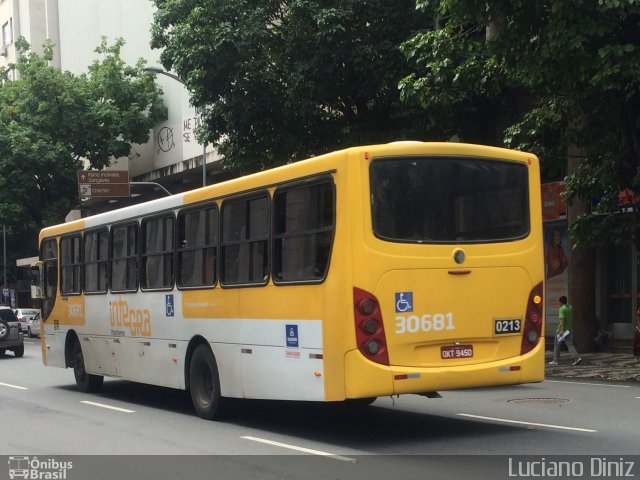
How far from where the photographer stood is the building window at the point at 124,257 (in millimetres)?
14430

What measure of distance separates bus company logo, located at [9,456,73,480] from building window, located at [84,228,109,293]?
605 centimetres

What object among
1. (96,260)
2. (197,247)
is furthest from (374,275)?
(96,260)

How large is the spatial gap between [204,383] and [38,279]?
7.56 m

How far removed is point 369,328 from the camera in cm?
948

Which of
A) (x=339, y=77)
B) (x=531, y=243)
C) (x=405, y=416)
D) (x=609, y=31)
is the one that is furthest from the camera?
(x=339, y=77)

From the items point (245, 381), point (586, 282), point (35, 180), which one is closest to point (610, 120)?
point (586, 282)

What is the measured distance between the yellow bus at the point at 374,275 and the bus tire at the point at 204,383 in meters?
0.04

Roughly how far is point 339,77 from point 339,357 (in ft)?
46.7

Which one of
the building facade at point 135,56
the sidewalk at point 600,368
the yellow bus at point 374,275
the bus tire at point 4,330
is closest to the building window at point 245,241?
the yellow bus at point 374,275

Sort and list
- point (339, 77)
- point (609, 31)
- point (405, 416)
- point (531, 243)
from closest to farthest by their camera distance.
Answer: point (531, 243), point (405, 416), point (609, 31), point (339, 77)

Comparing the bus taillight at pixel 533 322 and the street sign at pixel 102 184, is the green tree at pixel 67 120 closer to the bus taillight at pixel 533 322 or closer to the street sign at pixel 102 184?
the street sign at pixel 102 184

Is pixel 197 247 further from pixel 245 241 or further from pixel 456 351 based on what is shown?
pixel 456 351

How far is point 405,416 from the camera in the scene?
12180mm

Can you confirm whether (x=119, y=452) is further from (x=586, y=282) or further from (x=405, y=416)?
(x=586, y=282)
